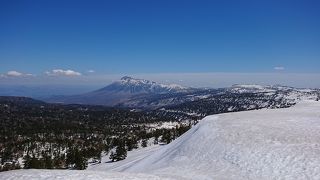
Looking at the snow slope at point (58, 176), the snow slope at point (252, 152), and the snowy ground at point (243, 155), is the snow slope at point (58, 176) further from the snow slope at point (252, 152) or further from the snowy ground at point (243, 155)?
the snow slope at point (252, 152)

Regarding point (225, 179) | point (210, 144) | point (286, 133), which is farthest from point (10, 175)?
point (286, 133)

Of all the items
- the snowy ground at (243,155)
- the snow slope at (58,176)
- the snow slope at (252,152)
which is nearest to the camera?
the snow slope at (58,176)

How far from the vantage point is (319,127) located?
192ft

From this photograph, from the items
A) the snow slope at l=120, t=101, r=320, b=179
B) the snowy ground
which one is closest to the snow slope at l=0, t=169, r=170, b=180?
the snowy ground

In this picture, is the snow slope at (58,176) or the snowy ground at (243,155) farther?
the snowy ground at (243,155)

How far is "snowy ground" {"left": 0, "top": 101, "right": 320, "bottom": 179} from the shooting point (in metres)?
35.3

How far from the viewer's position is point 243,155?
4891cm

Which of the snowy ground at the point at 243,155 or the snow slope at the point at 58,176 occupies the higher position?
the snow slope at the point at 58,176

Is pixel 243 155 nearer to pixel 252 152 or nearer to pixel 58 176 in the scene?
pixel 252 152

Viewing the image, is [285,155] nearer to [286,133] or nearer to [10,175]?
[286,133]

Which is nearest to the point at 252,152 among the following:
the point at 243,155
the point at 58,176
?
the point at 243,155

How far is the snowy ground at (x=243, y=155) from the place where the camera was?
35309mm

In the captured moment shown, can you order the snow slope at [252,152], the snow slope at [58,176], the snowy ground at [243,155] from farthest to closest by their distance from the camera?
the snow slope at [252,152] → the snowy ground at [243,155] → the snow slope at [58,176]

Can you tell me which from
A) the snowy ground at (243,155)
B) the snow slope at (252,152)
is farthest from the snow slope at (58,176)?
the snow slope at (252,152)
